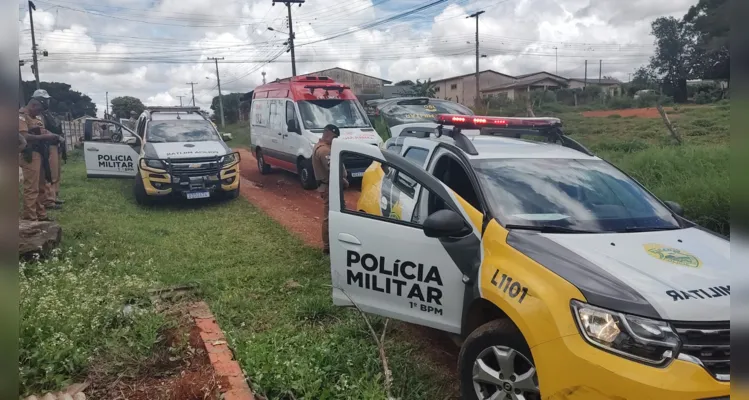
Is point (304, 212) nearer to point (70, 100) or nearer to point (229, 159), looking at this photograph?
point (229, 159)

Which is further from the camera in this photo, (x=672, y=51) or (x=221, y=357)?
(x=672, y=51)

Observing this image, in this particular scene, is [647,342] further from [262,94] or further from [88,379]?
[262,94]

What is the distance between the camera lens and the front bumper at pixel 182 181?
9.55 metres

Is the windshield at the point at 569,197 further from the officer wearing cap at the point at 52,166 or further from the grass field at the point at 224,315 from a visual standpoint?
the officer wearing cap at the point at 52,166

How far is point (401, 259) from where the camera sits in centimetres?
359

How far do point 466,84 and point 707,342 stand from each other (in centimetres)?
5054

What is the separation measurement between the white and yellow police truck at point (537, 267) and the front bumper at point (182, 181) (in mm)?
5836

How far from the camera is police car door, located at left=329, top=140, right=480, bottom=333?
3.31 metres

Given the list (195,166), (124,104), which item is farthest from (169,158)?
(124,104)

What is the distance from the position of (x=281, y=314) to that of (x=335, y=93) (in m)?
8.05

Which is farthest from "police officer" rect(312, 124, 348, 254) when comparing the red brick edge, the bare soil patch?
the bare soil patch

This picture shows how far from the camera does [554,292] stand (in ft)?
8.46

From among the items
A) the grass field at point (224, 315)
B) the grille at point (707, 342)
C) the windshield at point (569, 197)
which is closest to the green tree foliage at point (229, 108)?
the grass field at point (224, 315)

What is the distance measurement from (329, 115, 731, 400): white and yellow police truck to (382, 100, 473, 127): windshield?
9579 millimetres
